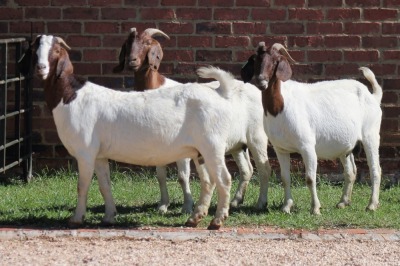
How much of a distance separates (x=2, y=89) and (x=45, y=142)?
1106 millimetres

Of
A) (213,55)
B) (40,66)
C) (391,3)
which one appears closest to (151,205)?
(40,66)

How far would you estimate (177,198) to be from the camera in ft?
38.3

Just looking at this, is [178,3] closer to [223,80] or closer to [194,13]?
[194,13]

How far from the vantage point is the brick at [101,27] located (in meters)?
13.0

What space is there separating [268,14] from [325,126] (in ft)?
8.46

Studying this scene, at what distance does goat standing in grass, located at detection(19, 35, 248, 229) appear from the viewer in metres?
9.67

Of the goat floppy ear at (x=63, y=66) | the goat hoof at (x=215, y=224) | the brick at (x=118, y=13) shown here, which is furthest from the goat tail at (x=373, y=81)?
the goat floppy ear at (x=63, y=66)

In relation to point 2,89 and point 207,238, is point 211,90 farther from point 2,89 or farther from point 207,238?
point 2,89

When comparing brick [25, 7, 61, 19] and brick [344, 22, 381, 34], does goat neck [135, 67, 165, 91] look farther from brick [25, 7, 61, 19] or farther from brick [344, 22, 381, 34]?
brick [344, 22, 381, 34]

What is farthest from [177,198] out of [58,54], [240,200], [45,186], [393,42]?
[393,42]

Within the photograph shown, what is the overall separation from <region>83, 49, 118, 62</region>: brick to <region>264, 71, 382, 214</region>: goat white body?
295 cm

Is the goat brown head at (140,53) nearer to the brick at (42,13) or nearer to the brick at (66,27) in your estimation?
the brick at (66,27)

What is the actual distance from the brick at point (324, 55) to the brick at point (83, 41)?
2.52m

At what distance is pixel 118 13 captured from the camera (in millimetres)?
13008
